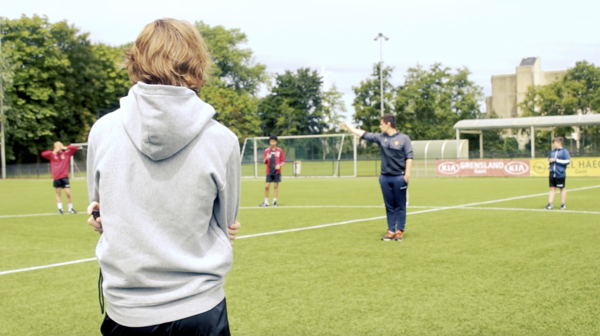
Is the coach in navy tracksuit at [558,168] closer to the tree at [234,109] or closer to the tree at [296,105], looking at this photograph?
the tree at [234,109]

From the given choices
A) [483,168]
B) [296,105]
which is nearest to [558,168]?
[483,168]

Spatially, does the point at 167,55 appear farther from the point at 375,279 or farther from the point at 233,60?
the point at 233,60

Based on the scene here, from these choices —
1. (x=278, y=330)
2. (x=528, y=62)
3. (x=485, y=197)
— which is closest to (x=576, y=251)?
(x=278, y=330)

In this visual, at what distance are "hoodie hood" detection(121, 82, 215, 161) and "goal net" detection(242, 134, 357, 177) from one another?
36909 mm

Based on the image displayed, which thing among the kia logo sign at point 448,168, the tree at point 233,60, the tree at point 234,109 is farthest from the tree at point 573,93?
the tree at point 233,60

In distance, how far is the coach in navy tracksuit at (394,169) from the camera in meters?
9.21

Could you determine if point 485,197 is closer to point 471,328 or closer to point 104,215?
point 471,328

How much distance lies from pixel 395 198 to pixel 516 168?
24.6 meters

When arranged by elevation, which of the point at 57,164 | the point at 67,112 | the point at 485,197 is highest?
the point at 67,112

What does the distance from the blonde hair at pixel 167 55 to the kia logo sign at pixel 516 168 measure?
31842 millimetres

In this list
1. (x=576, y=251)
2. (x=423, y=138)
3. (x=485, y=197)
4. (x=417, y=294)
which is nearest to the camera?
(x=417, y=294)

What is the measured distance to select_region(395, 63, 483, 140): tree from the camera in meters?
65.0

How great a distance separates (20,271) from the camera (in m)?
7.25

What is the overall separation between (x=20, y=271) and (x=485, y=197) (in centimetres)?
1408
